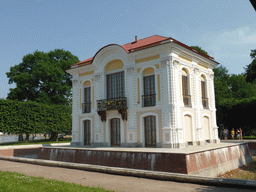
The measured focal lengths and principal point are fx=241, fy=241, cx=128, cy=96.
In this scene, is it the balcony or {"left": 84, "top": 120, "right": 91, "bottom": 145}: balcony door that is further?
{"left": 84, "top": 120, "right": 91, "bottom": 145}: balcony door

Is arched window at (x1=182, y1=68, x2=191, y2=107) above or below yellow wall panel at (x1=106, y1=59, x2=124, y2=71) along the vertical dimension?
below

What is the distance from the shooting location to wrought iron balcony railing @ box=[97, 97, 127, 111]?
762 inches

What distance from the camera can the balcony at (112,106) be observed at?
1922 centimetres

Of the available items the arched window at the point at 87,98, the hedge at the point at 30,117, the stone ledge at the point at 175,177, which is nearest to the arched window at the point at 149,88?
the arched window at the point at 87,98

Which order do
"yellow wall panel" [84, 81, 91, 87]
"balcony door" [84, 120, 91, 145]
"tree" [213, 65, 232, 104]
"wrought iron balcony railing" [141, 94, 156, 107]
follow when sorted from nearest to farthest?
"wrought iron balcony railing" [141, 94, 156, 107], "balcony door" [84, 120, 91, 145], "yellow wall panel" [84, 81, 91, 87], "tree" [213, 65, 232, 104]

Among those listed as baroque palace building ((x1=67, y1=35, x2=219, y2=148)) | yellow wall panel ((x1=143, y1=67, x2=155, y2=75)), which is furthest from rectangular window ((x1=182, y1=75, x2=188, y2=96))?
yellow wall panel ((x1=143, y1=67, x2=155, y2=75))

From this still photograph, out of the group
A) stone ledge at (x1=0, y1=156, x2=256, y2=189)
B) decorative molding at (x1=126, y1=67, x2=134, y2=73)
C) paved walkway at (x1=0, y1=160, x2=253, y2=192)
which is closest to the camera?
stone ledge at (x1=0, y1=156, x2=256, y2=189)

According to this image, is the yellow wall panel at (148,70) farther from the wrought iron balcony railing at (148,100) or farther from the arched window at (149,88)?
the wrought iron balcony railing at (148,100)

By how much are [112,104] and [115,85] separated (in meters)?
1.99

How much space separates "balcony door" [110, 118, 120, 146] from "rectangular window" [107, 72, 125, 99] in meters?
2.13

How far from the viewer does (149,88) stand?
744 inches

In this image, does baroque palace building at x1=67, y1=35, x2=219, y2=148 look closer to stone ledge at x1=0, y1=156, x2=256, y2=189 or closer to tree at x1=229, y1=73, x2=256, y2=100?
stone ledge at x1=0, y1=156, x2=256, y2=189

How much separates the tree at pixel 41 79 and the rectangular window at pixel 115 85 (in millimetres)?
18935

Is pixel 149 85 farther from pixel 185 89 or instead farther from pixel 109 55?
pixel 109 55
